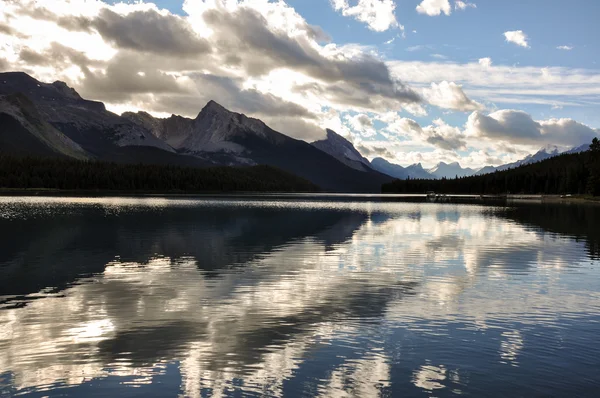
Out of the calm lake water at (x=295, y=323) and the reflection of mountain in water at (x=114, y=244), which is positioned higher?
the reflection of mountain in water at (x=114, y=244)

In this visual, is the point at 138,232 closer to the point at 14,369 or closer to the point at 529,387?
the point at 14,369

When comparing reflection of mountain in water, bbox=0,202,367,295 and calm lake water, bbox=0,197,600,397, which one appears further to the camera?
reflection of mountain in water, bbox=0,202,367,295

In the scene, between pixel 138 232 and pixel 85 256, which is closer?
pixel 85 256

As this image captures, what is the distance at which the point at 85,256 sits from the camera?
174 ft

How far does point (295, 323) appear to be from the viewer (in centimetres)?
2758

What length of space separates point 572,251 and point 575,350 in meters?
44.1

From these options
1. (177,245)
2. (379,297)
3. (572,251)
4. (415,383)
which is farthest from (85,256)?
(572,251)

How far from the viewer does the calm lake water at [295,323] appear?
19.3m

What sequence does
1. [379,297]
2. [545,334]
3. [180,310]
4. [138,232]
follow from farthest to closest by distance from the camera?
[138,232] → [379,297] → [180,310] → [545,334]

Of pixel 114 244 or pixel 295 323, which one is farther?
pixel 114 244

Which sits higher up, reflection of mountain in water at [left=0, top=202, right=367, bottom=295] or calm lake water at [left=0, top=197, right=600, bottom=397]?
reflection of mountain in water at [left=0, top=202, right=367, bottom=295]

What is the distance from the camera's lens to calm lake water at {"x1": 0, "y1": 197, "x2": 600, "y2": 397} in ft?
63.4

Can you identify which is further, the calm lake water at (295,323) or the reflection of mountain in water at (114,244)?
the reflection of mountain in water at (114,244)

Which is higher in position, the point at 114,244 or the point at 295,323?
the point at 114,244
